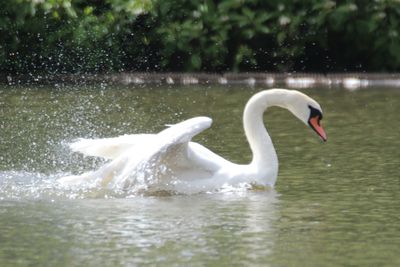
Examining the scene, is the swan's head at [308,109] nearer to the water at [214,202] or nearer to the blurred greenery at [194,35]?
the water at [214,202]

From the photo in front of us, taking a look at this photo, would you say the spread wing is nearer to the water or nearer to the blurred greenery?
the water

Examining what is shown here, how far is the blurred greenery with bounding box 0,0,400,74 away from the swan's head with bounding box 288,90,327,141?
30.0 feet

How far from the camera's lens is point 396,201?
10805 mm

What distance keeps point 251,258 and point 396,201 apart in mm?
2380

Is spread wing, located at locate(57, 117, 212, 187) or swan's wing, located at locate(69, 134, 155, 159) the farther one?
swan's wing, located at locate(69, 134, 155, 159)

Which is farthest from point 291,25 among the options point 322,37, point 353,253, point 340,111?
point 353,253

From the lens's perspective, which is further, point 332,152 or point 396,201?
point 332,152

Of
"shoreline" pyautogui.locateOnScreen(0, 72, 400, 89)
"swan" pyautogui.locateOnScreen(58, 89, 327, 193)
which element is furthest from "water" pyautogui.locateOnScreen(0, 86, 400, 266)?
"shoreline" pyautogui.locateOnScreen(0, 72, 400, 89)

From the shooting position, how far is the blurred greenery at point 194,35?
69.1 ft

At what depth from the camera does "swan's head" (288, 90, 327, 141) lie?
11.8 metres

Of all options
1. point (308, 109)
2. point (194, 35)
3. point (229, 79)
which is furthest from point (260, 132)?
point (194, 35)

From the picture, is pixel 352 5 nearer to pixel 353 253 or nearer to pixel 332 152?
pixel 332 152

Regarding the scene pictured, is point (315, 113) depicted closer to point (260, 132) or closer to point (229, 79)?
point (260, 132)

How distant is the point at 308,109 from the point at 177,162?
1202 millimetres
